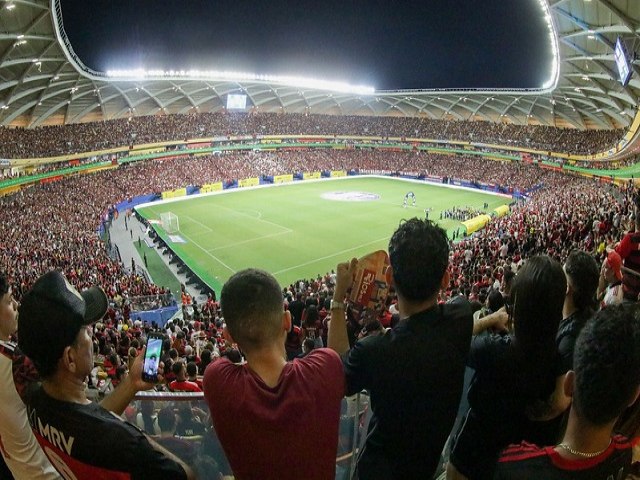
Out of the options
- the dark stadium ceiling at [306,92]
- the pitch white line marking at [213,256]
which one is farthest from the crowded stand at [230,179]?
the pitch white line marking at [213,256]

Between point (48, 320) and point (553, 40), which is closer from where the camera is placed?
point (48, 320)

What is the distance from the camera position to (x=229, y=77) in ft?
178

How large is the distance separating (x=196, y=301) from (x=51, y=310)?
20265 mm

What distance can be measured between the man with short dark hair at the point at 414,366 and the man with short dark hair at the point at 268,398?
291mm

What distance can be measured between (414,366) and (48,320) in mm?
1953

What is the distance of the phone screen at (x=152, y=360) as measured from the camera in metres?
2.44

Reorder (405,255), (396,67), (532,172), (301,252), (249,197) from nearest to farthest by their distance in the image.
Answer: (405,255)
(301,252)
(249,197)
(532,172)
(396,67)

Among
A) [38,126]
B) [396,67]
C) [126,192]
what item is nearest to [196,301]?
[126,192]

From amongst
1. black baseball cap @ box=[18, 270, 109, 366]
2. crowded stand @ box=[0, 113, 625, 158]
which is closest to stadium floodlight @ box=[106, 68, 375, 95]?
crowded stand @ box=[0, 113, 625, 158]

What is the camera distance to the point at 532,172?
5491 centimetres

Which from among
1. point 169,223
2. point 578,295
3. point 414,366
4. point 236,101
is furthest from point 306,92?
point 414,366

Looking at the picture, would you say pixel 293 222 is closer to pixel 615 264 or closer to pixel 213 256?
pixel 213 256

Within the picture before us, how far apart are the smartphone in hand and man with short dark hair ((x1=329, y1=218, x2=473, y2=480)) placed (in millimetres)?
1137

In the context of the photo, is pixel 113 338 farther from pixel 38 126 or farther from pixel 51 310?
pixel 38 126
